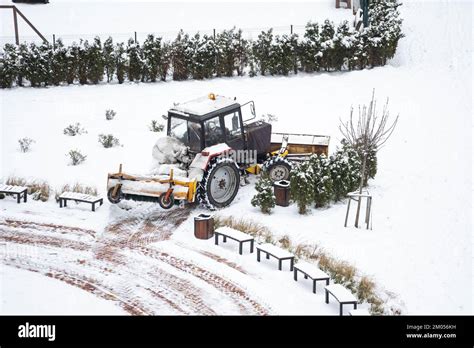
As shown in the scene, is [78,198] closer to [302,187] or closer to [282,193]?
[282,193]

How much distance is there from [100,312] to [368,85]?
13.5 meters

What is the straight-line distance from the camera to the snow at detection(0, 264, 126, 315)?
32.9 feet

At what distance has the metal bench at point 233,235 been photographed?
11828 millimetres

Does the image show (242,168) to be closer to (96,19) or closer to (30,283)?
(30,283)

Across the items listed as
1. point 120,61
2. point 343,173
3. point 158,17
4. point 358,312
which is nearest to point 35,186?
point 343,173

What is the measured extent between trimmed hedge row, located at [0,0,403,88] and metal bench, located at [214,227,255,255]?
35.7 feet

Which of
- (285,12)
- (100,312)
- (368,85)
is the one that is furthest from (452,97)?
(100,312)

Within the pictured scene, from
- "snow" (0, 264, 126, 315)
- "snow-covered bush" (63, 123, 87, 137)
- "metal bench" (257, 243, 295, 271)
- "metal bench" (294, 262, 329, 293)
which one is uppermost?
"snow-covered bush" (63, 123, 87, 137)

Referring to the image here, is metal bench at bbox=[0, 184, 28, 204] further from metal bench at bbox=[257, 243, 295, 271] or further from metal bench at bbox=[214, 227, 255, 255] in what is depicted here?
metal bench at bbox=[257, 243, 295, 271]

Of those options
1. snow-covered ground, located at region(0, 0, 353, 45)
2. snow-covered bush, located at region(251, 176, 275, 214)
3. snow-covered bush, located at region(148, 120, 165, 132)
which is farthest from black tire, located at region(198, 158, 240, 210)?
snow-covered ground, located at region(0, 0, 353, 45)

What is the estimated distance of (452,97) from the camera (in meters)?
20.2

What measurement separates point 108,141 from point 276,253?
6.83 meters

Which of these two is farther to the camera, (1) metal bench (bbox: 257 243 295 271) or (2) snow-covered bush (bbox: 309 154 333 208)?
(2) snow-covered bush (bbox: 309 154 333 208)

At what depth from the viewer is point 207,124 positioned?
44.9 ft
